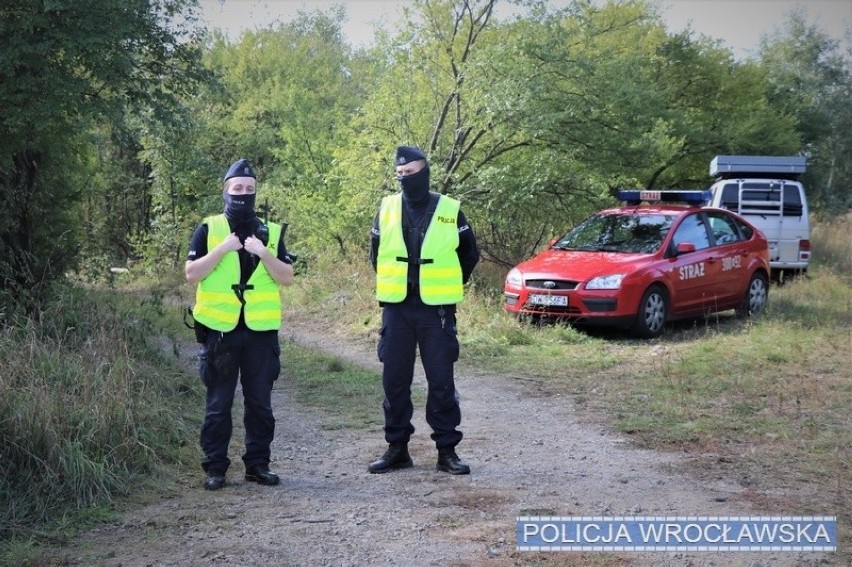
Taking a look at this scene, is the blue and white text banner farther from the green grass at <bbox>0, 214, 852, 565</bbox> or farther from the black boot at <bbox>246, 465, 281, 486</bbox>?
Result: the black boot at <bbox>246, 465, 281, 486</bbox>

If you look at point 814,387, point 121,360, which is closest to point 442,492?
point 121,360

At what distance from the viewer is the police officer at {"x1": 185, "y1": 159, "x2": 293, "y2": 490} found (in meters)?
Result: 5.73

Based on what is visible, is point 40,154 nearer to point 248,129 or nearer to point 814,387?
point 814,387

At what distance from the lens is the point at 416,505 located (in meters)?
5.36

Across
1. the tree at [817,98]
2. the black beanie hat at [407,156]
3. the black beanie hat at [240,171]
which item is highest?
the tree at [817,98]

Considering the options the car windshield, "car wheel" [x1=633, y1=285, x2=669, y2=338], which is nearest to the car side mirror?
the car windshield

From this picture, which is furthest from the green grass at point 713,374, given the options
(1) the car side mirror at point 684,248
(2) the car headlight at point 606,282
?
(1) the car side mirror at point 684,248

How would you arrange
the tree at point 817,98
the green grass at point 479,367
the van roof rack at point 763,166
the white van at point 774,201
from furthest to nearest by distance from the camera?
the tree at point 817,98, the van roof rack at point 763,166, the white van at point 774,201, the green grass at point 479,367

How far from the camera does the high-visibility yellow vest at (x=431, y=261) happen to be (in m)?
6.08

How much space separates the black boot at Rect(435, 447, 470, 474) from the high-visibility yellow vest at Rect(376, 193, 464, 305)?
946 millimetres

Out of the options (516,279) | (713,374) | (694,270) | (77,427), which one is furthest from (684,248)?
(77,427)

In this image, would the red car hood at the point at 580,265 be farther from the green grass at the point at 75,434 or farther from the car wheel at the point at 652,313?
the green grass at the point at 75,434

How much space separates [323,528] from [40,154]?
646cm

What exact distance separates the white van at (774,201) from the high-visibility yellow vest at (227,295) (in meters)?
14.6
